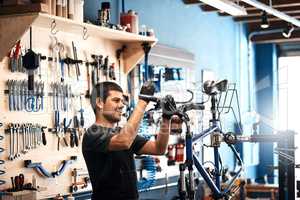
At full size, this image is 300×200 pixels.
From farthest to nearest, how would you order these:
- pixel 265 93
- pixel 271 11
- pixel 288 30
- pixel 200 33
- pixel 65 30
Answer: pixel 265 93 < pixel 288 30 < pixel 200 33 < pixel 271 11 < pixel 65 30

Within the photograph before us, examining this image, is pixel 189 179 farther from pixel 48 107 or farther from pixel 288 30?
pixel 288 30

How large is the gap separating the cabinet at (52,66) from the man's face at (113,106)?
66 centimetres

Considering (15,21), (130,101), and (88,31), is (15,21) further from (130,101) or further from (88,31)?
(130,101)

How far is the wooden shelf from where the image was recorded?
334cm

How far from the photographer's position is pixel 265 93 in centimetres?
892

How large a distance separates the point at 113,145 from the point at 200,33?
152 inches

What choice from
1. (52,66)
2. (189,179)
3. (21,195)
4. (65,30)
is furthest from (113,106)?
(65,30)

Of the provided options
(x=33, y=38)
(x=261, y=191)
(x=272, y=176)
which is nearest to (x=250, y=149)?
(x=272, y=176)

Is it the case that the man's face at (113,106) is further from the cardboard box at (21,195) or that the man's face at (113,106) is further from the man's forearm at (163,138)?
the cardboard box at (21,195)

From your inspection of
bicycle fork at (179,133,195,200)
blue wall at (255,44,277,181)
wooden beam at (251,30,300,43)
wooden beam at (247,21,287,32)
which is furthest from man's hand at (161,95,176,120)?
blue wall at (255,44,277,181)

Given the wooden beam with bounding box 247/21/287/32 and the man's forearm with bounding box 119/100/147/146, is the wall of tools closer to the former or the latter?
the man's forearm with bounding box 119/100/147/146

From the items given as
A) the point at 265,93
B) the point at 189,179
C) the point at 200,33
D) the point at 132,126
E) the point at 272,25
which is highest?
the point at 272,25

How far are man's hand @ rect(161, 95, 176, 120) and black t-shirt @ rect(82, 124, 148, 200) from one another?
337 mm

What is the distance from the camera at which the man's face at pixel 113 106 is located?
3.21 meters
